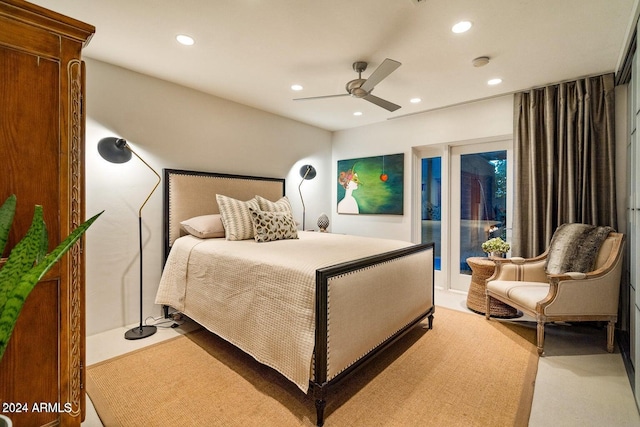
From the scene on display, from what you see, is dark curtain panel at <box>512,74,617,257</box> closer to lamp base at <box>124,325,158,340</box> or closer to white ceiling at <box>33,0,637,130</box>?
white ceiling at <box>33,0,637,130</box>

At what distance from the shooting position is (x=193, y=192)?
11.0ft

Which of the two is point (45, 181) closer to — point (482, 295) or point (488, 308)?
point (488, 308)

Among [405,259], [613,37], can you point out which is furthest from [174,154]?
[613,37]

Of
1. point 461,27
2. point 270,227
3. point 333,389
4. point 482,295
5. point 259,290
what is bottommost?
point 333,389

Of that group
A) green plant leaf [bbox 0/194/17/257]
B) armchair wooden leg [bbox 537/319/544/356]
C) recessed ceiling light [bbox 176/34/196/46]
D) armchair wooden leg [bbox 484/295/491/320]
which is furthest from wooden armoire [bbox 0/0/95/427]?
armchair wooden leg [bbox 484/295/491/320]

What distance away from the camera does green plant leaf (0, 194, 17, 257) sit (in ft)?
2.81

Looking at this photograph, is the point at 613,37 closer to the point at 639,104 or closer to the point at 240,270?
the point at 639,104

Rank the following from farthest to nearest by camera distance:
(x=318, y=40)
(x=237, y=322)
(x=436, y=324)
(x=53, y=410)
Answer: (x=436, y=324), (x=318, y=40), (x=237, y=322), (x=53, y=410)

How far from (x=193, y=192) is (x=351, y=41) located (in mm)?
2279

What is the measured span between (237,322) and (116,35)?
7.99ft

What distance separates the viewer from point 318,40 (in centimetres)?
235

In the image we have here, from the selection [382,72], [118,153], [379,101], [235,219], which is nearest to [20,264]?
[118,153]

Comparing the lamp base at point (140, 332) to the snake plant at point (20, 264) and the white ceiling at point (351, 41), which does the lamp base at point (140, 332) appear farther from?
the white ceiling at point (351, 41)

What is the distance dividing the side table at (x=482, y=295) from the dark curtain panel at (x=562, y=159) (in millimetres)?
431
